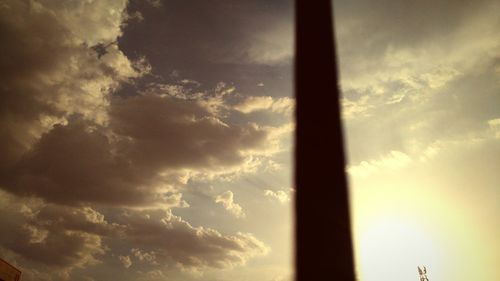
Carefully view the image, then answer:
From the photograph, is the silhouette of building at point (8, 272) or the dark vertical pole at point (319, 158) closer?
the dark vertical pole at point (319, 158)

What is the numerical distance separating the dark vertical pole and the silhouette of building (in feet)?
43.3

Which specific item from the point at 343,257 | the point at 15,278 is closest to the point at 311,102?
the point at 343,257

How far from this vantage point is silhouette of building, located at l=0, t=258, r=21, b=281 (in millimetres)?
12086

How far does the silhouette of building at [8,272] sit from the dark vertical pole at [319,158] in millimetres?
13194

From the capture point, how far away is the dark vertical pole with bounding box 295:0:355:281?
13.0 ft

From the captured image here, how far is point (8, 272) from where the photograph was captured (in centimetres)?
1252

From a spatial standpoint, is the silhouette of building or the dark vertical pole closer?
the dark vertical pole

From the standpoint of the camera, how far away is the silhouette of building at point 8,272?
12086 millimetres

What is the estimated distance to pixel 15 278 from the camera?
511 inches

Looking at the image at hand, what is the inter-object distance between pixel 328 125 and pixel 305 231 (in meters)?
1.59

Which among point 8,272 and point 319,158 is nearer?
point 319,158

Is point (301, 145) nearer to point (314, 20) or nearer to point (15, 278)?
point (314, 20)

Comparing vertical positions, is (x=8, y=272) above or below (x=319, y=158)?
below

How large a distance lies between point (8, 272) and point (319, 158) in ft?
45.7
